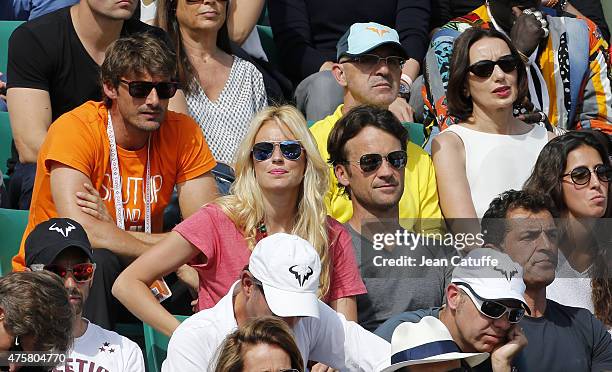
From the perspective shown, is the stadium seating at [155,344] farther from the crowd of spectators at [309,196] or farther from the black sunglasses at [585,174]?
the black sunglasses at [585,174]

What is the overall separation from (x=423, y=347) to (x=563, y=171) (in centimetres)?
159

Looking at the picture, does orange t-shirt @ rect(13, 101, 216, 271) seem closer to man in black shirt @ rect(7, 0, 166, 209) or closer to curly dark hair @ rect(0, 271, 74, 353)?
man in black shirt @ rect(7, 0, 166, 209)

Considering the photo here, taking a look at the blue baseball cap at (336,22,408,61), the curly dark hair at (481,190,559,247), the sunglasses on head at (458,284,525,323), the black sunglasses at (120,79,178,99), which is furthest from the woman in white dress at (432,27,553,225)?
the black sunglasses at (120,79,178,99)

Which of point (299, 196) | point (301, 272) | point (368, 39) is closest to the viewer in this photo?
point (301, 272)

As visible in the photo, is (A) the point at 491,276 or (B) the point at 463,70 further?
(B) the point at 463,70

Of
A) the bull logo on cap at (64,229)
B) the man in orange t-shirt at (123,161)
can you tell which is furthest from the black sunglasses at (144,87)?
the bull logo on cap at (64,229)

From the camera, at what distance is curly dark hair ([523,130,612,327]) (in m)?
5.37

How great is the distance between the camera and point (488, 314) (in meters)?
4.50

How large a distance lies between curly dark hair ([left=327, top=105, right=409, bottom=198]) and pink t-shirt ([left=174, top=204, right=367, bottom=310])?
0.53 metres

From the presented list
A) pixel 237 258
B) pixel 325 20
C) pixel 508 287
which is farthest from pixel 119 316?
pixel 325 20

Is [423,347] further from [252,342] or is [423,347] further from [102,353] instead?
[102,353]

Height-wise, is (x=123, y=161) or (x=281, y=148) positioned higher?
(x=281, y=148)

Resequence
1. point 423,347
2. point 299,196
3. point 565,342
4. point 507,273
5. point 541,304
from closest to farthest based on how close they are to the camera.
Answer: point 423,347 < point 507,273 < point 565,342 < point 541,304 < point 299,196

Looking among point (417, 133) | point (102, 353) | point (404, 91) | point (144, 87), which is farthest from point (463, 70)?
point (102, 353)
